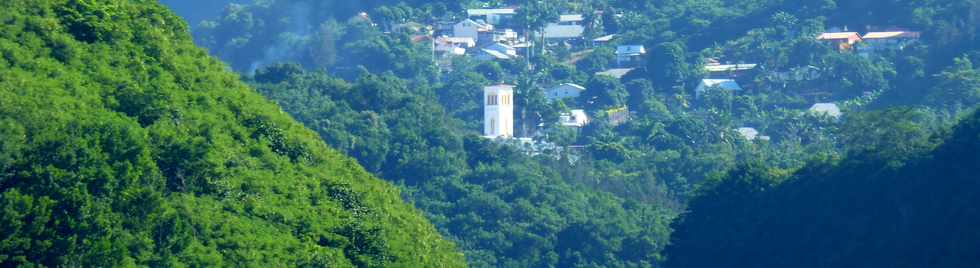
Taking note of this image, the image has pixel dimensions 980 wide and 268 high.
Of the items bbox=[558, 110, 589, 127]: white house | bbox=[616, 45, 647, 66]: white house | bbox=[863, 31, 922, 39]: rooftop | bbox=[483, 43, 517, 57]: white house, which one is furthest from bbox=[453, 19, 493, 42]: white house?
bbox=[863, 31, 922, 39]: rooftop

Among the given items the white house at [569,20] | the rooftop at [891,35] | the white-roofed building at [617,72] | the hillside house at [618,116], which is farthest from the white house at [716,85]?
the white house at [569,20]

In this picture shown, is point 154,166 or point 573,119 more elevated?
point 154,166

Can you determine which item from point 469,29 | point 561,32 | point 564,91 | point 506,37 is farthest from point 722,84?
point 469,29

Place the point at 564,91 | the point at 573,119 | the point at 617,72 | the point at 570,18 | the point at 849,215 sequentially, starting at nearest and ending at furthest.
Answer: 1. the point at 849,215
2. the point at 573,119
3. the point at 564,91
4. the point at 617,72
5. the point at 570,18

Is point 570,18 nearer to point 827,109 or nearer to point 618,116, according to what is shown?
point 618,116

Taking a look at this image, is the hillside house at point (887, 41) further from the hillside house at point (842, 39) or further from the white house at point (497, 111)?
the white house at point (497, 111)

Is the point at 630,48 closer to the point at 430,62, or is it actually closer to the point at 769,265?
the point at 430,62

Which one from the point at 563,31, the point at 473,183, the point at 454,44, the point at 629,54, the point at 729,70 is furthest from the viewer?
the point at 563,31
